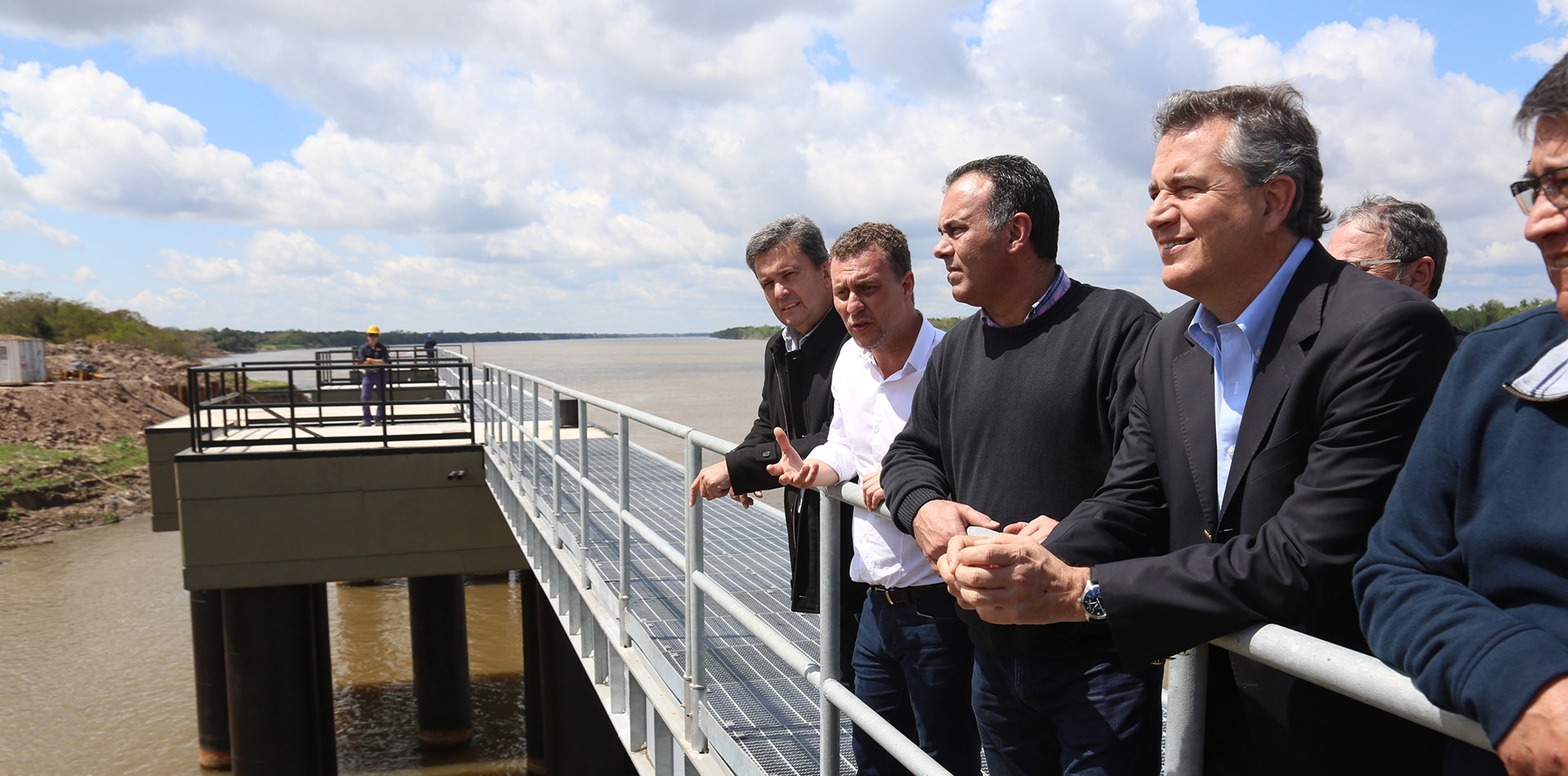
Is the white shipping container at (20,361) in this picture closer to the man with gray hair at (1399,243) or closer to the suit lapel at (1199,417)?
the man with gray hair at (1399,243)

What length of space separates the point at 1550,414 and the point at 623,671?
11.7ft

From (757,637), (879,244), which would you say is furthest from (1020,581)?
(757,637)

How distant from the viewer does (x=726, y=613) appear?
14.1 ft

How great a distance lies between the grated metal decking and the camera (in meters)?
2.86

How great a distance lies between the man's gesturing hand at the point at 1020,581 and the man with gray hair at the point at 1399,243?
2.09 meters

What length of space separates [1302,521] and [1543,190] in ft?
1.48

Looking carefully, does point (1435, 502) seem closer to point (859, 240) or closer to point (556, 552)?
point (859, 240)

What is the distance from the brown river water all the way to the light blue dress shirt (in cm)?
1116

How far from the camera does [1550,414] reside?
947 mm

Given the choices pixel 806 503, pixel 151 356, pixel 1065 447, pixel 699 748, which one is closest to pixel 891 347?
pixel 806 503

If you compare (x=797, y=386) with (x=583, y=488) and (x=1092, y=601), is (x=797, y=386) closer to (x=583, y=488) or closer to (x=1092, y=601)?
(x=583, y=488)

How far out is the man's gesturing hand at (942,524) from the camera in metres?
1.67

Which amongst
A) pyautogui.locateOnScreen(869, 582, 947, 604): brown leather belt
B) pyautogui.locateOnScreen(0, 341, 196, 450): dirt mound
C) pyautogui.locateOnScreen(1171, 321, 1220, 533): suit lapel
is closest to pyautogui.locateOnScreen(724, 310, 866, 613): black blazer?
pyautogui.locateOnScreen(869, 582, 947, 604): brown leather belt

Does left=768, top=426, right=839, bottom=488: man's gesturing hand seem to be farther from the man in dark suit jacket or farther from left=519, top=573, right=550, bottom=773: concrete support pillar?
left=519, top=573, right=550, bottom=773: concrete support pillar
